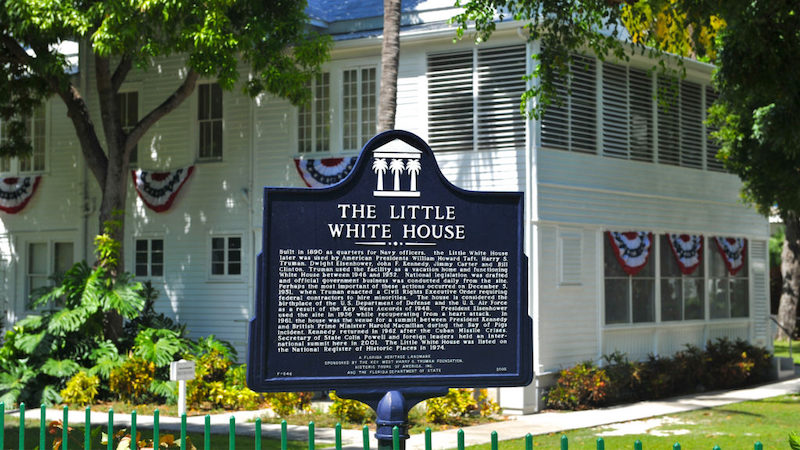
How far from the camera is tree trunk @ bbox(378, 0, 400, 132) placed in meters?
17.4

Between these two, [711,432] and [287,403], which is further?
[287,403]

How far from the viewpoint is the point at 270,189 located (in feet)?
22.7

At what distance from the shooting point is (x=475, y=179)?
20188 mm

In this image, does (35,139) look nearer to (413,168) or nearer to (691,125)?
(691,125)

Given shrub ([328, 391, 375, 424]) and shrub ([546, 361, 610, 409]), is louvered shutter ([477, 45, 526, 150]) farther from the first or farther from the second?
shrub ([328, 391, 375, 424])

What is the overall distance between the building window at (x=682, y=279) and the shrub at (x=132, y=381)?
11041 millimetres

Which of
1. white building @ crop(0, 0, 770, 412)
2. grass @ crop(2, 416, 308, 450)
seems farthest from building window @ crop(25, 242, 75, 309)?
grass @ crop(2, 416, 308, 450)

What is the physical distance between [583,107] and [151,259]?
1004 cm

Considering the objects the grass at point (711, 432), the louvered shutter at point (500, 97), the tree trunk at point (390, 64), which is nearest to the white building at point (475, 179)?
the louvered shutter at point (500, 97)

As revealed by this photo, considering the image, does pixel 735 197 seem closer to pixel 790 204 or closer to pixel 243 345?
pixel 790 204

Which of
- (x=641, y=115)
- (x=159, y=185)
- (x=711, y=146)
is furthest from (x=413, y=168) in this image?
(x=711, y=146)

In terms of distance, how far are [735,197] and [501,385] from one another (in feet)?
66.2

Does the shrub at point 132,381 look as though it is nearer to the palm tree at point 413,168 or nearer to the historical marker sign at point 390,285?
the historical marker sign at point 390,285

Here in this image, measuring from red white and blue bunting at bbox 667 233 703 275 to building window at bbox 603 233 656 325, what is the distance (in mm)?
788
